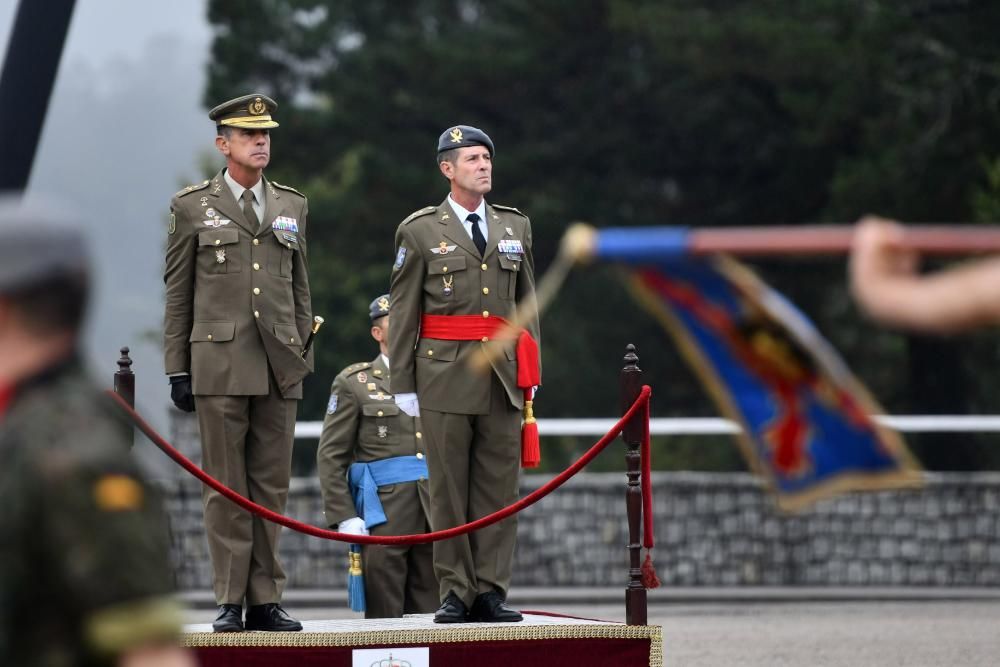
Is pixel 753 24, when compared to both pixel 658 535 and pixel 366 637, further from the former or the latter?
pixel 366 637

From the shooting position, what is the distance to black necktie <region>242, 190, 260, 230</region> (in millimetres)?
8125

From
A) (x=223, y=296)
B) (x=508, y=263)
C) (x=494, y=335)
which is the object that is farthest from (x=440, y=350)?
(x=223, y=296)

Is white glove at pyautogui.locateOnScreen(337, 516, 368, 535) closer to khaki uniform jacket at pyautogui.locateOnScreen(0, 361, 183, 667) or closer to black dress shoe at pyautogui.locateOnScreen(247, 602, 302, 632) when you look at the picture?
black dress shoe at pyautogui.locateOnScreen(247, 602, 302, 632)

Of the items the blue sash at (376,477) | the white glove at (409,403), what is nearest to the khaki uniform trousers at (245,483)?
the white glove at (409,403)

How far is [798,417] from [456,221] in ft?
14.8

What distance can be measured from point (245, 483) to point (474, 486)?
93 centimetres

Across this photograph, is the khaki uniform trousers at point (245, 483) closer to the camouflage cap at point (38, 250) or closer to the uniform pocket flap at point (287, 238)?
the uniform pocket flap at point (287, 238)

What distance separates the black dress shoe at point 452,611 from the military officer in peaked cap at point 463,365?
21mm

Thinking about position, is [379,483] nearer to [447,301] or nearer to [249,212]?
[447,301]

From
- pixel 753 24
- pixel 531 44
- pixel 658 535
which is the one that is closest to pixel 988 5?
pixel 753 24

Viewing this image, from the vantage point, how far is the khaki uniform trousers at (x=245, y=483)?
7938mm

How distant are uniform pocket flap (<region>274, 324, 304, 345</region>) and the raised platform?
1.13 meters

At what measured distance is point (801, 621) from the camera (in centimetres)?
1295

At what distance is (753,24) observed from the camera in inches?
925
